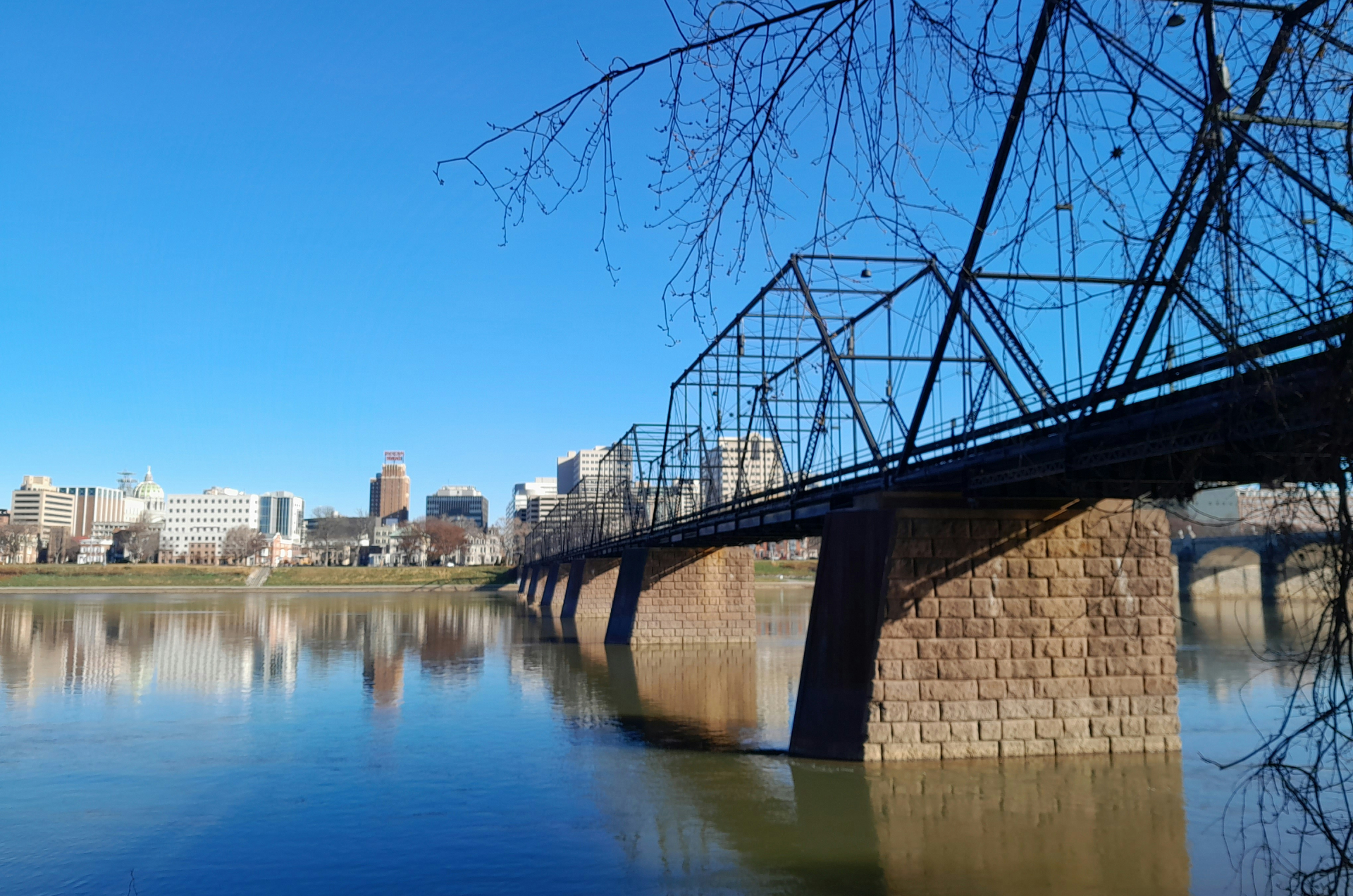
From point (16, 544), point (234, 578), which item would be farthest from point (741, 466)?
point (16, 544)

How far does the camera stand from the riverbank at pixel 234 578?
120m

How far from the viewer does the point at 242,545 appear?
183m

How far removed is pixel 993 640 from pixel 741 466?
16194mm

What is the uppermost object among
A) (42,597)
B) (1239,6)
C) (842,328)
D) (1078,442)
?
(842,328)

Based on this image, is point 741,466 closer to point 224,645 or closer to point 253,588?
point 224,645

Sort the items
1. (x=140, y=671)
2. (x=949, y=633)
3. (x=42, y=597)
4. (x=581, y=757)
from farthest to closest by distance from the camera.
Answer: (x=42, y=597), (x=140, y=671), (x=581, y=757), (x=949, y=633)

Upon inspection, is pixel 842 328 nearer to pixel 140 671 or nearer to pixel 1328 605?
pixel 1328 605

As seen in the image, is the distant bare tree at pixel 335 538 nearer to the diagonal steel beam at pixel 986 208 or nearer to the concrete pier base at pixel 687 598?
the concrete pier base at pixel 687 598

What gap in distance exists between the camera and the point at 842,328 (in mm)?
29516

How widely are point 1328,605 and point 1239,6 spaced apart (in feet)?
9.49

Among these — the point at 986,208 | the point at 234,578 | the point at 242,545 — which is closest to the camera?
the point at 986,208

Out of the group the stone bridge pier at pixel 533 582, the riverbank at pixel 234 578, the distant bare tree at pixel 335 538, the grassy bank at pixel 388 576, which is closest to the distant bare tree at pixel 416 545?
the distant bare tree at pixel 335 538

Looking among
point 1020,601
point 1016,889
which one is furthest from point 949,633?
point 1016,889

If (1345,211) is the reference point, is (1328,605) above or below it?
below
